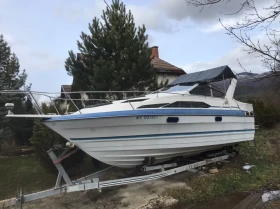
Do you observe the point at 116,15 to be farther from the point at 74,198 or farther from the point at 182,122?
the point at 74,198

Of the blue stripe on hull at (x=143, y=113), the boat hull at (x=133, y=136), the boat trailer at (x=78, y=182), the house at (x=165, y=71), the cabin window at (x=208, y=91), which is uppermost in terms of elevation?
the house at (x=165, y=71)

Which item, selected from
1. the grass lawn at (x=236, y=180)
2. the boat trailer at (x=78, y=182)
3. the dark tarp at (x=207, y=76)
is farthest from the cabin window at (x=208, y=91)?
the grass lawn at (x=236, y=180)

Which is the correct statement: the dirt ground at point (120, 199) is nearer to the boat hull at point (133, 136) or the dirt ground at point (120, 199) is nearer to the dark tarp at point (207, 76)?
the boat hull at point (133, 136)

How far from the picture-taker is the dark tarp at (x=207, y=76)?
6.58 meters

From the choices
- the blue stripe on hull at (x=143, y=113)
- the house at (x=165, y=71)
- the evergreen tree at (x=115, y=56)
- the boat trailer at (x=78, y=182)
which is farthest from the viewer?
the house at (x=165, y=71)

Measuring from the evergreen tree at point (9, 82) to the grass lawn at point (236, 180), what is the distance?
Answer: 942cm

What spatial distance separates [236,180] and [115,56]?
19.8 ft

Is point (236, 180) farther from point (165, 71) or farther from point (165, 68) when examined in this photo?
point (165, 68)

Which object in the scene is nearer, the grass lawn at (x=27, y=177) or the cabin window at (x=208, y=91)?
the cabin window at (x=208, y=91)

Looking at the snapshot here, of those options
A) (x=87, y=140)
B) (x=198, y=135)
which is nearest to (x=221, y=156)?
(x=198, y=135)

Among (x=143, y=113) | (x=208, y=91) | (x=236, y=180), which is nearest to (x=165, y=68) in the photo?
(x=208, y=91)

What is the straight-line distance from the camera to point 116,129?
16.3ft

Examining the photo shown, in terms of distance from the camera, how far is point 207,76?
675 cm

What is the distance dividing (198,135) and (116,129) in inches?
76.4
